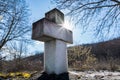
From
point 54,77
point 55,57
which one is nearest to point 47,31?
point 55,57

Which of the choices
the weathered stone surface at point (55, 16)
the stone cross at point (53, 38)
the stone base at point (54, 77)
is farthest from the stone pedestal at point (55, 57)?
the weathered stone surface at point (55, 16)

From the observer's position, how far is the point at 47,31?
5.16 metres

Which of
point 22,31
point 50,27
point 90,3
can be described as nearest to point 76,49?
point 22,31

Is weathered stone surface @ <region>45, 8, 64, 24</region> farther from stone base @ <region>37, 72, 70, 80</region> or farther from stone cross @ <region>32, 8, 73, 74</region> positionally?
stone base @ <region>37, 72, 70, 80</region>

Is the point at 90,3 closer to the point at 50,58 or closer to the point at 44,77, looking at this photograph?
the point at 50,58

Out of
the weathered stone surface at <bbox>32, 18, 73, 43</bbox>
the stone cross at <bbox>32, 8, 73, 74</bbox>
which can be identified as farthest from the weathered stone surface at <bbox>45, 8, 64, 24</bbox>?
the weathered stone surface at <bbox>32, 18, 73, 43</bbox>

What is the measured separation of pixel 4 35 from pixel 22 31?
6.38 ft

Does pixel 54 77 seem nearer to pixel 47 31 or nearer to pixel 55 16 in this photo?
pixel 47 31

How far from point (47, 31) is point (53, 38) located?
0.44m

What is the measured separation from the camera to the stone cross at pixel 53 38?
203 inches

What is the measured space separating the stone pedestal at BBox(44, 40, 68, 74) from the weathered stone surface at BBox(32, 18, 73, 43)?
8.9 inches

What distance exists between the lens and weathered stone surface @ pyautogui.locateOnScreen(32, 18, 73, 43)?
5.06 m

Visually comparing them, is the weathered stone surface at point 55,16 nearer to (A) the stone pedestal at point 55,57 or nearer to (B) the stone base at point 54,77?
(A) the stone pedestal at point 55,57

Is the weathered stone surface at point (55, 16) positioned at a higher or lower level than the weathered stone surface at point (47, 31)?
higher
